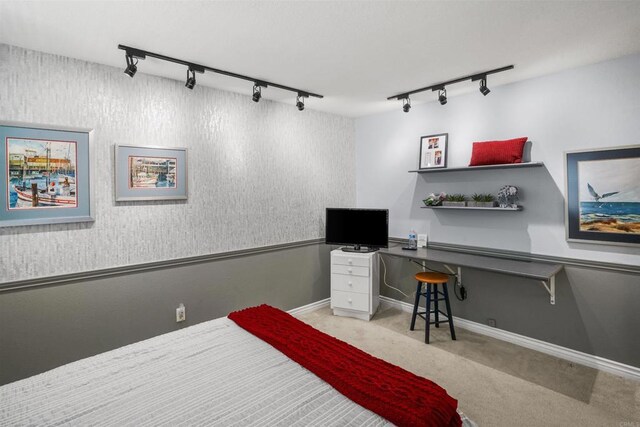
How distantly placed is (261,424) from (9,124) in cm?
255

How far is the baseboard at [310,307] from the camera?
3958 mm

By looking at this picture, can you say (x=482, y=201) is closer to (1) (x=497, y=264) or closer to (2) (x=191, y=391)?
(1) (x=497, y=264)

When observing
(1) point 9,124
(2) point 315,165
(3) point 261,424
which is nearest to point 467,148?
(2) point 315,165

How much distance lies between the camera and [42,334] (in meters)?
2.40

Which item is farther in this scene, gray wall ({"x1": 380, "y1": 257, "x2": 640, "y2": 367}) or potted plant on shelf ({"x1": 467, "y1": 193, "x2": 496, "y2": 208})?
potted plant on shelf ({"x1": 467, "y1": 193, "x2": 496, "y2": 208})

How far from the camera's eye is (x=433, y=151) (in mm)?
3783

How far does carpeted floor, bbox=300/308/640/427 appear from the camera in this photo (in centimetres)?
220

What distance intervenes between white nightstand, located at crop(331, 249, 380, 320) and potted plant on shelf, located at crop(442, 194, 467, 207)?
3.30ft

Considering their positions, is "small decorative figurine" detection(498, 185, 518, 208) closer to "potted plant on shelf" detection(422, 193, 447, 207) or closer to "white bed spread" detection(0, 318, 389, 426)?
"potted plant on shelf" detection(422, 193, 447, 207)

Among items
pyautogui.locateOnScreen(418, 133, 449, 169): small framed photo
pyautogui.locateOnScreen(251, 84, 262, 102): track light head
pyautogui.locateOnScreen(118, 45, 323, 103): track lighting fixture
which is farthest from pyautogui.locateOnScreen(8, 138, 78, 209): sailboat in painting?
pyautogui.locateOnScreen(418, 133, 449, 169): small framed photo

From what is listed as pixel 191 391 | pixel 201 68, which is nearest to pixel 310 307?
pixel 191 391

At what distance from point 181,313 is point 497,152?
10.9ft

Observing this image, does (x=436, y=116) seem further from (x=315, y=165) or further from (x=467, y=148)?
(x=315, y=165)

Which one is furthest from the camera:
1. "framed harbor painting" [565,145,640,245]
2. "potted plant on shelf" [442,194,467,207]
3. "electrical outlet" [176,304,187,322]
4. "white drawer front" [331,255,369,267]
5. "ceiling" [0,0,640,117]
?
"white drawer front" [331,255,369,267]
